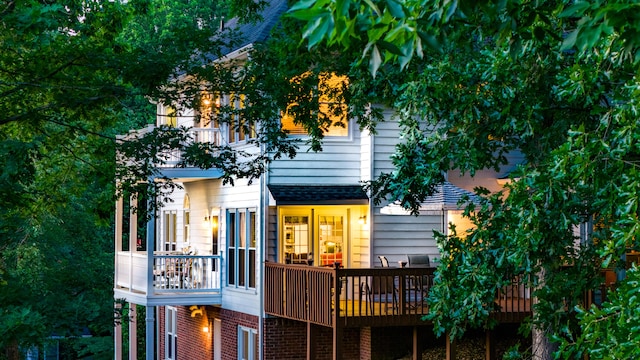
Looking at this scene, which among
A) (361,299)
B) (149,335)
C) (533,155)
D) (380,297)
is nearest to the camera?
(533,155)

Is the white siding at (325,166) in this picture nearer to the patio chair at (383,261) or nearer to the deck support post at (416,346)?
the patio chair at (383,261)

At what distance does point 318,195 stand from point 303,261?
5.54 ft

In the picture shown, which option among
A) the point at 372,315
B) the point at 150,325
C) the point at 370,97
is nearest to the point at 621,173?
the point at 370,97

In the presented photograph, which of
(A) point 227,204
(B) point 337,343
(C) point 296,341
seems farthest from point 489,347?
(A) point 227,204

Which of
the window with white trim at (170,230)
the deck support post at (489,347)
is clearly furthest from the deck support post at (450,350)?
the window with white trim at (170,230)

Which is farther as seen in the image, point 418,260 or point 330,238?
point 330,238

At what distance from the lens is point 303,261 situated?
2477cm

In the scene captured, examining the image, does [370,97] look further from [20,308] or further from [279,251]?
[279,251]

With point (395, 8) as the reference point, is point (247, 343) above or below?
below

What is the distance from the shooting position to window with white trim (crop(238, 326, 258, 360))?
81.4 feet

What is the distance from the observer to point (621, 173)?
11.1m

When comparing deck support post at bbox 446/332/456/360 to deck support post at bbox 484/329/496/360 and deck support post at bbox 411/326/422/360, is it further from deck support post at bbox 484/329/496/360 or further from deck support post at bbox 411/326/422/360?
deck support post at bbox 484/329/496/360

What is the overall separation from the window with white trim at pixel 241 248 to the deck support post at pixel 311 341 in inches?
116

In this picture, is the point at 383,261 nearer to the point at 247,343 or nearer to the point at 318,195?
the point at 318,195
